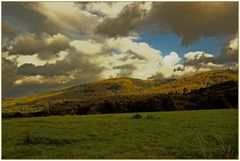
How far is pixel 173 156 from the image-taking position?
45.7 feet

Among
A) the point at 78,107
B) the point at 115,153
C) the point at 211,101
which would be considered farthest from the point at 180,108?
the point at 115,153

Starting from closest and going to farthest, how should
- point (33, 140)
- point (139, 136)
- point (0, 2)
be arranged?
point (0, 2) → point (33, 140) → point (139, 136)

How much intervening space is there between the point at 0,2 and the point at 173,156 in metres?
8.70

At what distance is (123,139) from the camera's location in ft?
62.4

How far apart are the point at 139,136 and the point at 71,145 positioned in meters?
4.48

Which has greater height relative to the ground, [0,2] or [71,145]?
[0,2]

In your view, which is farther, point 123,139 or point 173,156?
point 123,139

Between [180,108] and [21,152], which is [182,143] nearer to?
[21,152]

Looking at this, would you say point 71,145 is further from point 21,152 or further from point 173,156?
point 173,156

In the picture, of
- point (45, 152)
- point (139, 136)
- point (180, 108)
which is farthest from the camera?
point (180, 108)

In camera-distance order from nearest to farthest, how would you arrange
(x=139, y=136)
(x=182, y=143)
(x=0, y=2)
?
(x=0, y=2)
(x=182, y=143)
(x=139, y=136)

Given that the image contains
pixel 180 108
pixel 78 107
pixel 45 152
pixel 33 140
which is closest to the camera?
pixel 45 152

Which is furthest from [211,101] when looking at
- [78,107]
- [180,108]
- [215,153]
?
[215,153]

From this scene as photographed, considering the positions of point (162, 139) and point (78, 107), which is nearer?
point (162, 139)
